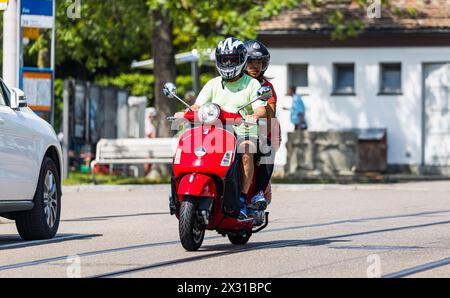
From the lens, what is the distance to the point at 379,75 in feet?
114

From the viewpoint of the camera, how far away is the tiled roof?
33.9 metres

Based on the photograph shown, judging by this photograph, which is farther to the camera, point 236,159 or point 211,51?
point 211,51

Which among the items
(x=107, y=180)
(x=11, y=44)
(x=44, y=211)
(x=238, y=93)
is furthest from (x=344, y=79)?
(x=238, y=93)

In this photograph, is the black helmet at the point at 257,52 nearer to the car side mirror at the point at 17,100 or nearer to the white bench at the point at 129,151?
the car side mirror at the point at 17,100

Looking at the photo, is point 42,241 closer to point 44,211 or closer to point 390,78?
point 44,211

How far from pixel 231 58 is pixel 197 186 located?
1.33 meters

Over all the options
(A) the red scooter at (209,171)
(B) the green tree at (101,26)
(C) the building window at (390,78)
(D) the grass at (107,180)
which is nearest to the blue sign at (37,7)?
(D) the grass at (107,180)

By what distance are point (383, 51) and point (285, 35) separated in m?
2.54

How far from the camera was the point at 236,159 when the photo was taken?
11727mm

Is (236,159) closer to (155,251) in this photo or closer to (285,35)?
(155,251)

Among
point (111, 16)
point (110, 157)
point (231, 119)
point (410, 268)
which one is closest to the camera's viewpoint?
point (410, 268)

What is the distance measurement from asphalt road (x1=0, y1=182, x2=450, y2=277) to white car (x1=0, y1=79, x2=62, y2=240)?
251 mm
